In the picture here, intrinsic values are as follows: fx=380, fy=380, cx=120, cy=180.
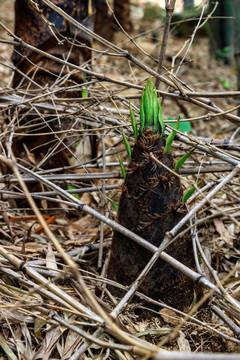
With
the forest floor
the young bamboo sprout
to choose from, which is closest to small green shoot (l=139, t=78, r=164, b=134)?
the young bamboo sprout

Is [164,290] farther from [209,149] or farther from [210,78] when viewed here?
[210,78]

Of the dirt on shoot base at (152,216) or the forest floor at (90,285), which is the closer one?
the forest floor at (90,285)

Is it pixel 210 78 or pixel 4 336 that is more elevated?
pixel 210 78

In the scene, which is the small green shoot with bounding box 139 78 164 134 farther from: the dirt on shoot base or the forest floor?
the forest floor

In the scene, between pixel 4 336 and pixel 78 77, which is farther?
pixel 78 77

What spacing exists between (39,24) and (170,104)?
241 cm

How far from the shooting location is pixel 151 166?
129cm

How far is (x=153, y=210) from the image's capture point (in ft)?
4.28

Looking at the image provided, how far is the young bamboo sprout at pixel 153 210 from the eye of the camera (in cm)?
129

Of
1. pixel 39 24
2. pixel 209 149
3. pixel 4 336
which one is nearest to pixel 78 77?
pixel 39 24

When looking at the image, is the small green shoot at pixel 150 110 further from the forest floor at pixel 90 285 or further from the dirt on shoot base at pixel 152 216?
the forest floor at pixel 90 285

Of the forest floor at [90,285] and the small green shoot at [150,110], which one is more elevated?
the small green shoot at [150,110]

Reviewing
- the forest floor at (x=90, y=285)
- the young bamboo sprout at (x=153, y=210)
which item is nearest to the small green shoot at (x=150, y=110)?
the young bamboo sprout at (x=153, y=210)

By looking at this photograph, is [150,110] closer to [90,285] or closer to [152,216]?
[152,216]
